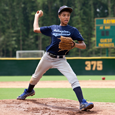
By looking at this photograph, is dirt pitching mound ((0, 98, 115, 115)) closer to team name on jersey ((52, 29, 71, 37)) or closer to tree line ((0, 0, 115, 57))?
team name on jersey ((52, 29, 71, 37))

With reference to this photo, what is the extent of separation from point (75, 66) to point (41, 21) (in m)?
29.2

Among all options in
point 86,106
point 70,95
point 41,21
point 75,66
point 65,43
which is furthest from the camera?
point 41,21

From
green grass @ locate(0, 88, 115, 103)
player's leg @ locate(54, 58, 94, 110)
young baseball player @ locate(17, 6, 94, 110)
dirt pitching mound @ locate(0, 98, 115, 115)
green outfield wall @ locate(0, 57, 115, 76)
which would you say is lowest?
green outfield wall @ locate(0, 57, 115, 76)

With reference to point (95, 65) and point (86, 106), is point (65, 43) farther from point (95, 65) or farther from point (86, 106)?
point (95, 65)

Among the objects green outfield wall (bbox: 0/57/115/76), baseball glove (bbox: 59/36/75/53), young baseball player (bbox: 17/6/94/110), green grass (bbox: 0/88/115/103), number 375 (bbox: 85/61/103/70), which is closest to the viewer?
baseball glove (bbox: 59/36/75/53)

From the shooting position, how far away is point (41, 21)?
4231cm

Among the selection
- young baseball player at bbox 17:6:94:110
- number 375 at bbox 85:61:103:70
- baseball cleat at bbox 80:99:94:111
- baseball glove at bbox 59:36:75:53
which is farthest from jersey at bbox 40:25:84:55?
number 375 at bbox 85:61:103:70

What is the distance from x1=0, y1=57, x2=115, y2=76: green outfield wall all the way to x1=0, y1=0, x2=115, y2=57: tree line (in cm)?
2779

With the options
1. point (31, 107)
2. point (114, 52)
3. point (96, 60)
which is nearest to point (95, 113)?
point (31, 107)

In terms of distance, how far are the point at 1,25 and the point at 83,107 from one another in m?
42.9

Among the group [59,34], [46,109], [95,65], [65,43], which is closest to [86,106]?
[46,109]

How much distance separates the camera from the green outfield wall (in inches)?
563

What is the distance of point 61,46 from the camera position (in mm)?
3883

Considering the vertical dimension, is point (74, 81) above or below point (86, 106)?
above
